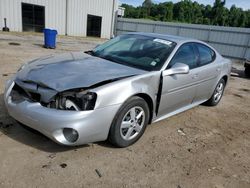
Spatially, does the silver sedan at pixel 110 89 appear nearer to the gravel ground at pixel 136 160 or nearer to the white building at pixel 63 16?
the gravel ground at pixel 136 160

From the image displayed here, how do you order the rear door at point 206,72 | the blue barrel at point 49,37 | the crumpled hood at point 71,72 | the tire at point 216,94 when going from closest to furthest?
1. the crumpled hood at point 71,72
2. the rear door at point 206,72
3. the tire at point 216,94
4. the blue barrel at point 49,37

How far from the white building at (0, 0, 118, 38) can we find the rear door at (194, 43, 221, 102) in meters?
17.8

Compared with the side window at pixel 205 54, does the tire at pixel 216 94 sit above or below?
below

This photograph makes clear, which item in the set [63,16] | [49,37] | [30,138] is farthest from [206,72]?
[63,16]

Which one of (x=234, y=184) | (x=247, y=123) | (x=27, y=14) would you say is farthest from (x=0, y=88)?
(x=27, y=14)

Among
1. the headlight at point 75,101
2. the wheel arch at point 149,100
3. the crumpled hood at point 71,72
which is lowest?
the wheel arch at point 149,100

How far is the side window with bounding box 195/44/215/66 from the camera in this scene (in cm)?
462

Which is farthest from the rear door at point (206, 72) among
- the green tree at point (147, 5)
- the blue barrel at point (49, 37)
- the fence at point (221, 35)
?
the green tree at point (147, 5)

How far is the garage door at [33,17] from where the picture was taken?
19645 mm

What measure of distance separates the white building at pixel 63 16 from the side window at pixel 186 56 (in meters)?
18.0

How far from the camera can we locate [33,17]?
2030 centimetres

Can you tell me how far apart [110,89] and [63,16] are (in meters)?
20.8

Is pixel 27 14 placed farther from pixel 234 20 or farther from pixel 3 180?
pixel 234 20

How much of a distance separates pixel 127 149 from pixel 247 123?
2867 mm
